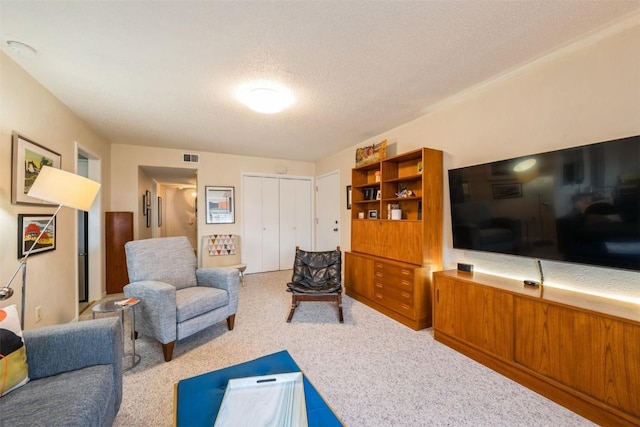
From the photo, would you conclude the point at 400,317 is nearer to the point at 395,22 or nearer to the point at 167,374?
the point at 167,374

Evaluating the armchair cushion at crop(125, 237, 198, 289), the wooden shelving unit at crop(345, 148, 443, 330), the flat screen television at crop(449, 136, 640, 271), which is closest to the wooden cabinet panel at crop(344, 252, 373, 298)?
the wooden shelving unit at crop(345, 148, 443, 330)

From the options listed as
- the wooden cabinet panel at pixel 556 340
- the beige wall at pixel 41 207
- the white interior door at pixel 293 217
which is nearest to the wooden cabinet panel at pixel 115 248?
the beige wall at pixel 41 207

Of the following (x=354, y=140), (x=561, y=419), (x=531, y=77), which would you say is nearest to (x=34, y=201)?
(x=354, y=140)

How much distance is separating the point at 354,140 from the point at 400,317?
2698mm

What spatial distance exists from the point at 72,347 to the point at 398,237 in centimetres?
285

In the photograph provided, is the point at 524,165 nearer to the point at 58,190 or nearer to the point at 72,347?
the point at 72,347

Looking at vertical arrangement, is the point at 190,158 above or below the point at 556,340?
above

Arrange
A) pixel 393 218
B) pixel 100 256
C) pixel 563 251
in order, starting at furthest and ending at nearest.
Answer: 1. pixel 100 256
2. pixel 393 218
3. pixel 563 251

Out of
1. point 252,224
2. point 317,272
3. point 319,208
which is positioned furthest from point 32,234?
point 319,208

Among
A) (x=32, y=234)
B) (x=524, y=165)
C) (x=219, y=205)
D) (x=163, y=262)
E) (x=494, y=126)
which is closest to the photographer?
(x=524, y=165)

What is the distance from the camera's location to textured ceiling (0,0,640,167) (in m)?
1.51

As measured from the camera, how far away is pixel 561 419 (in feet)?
5.04

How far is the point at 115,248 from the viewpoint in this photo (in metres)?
3.92

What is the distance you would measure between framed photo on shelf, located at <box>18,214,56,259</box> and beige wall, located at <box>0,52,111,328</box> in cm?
5
